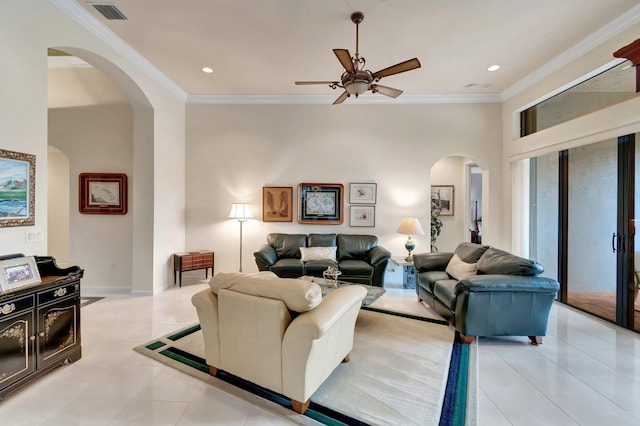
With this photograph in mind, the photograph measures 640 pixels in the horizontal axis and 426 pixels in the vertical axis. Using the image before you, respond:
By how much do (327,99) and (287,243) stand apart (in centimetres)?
280

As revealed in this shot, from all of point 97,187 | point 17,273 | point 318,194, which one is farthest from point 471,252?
point 97,187

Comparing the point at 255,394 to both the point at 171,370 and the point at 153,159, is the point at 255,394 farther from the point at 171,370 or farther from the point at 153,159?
the point at 153,159

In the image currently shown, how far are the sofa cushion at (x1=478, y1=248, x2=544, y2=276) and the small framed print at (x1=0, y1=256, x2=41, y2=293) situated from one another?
4297 millimetres

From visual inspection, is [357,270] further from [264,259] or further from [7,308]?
[7,308]

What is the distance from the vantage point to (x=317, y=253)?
4.93 meters

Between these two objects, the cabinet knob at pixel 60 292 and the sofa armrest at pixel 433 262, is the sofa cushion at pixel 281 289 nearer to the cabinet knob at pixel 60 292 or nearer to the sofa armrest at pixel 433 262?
the cabinet knob at pixel 60 292

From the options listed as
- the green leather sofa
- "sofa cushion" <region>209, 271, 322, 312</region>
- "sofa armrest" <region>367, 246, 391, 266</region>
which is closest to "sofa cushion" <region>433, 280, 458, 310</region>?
the green leather sofa

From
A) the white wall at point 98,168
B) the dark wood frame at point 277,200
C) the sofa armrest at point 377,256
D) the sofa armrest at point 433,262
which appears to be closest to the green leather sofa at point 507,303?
the sofa armrest at point 433,262

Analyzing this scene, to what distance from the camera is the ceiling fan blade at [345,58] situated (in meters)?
2.53

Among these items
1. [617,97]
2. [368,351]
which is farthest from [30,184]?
[617,97]

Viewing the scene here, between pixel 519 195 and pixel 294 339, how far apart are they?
196 inches

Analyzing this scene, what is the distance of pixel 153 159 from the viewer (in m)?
4.51

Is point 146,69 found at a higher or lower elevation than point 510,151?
higher

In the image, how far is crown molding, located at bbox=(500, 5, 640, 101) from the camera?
10.1ft
